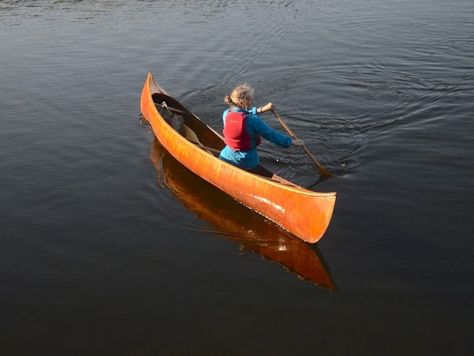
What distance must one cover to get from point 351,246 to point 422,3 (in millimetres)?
16456

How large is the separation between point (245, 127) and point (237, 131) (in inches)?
5.4

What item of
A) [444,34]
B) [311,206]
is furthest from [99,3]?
[311,206]

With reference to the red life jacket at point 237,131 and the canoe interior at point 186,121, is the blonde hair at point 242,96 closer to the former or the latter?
the red life jacket at point 237,131

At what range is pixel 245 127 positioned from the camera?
24.4ft

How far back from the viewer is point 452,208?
291 inches

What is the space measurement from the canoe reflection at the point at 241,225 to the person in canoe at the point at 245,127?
0.93 metres

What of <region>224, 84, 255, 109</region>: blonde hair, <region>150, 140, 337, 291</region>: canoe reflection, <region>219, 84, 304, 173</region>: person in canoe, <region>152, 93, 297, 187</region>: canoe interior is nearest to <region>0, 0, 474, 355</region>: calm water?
<region>150, 140, 337, 291</region>: canoe reflection

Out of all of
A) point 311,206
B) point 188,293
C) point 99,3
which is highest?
point 99,3

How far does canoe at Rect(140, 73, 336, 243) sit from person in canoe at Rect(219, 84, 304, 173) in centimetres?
35

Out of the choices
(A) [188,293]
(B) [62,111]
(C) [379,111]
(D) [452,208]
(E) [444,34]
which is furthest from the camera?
(E) [444,34]

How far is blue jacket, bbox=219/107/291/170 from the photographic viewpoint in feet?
24.3

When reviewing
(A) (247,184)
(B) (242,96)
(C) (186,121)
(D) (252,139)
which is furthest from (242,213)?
(C) (186,121)

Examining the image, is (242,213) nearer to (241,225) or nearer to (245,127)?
(241,225)

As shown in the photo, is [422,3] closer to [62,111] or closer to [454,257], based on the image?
[62,111]
